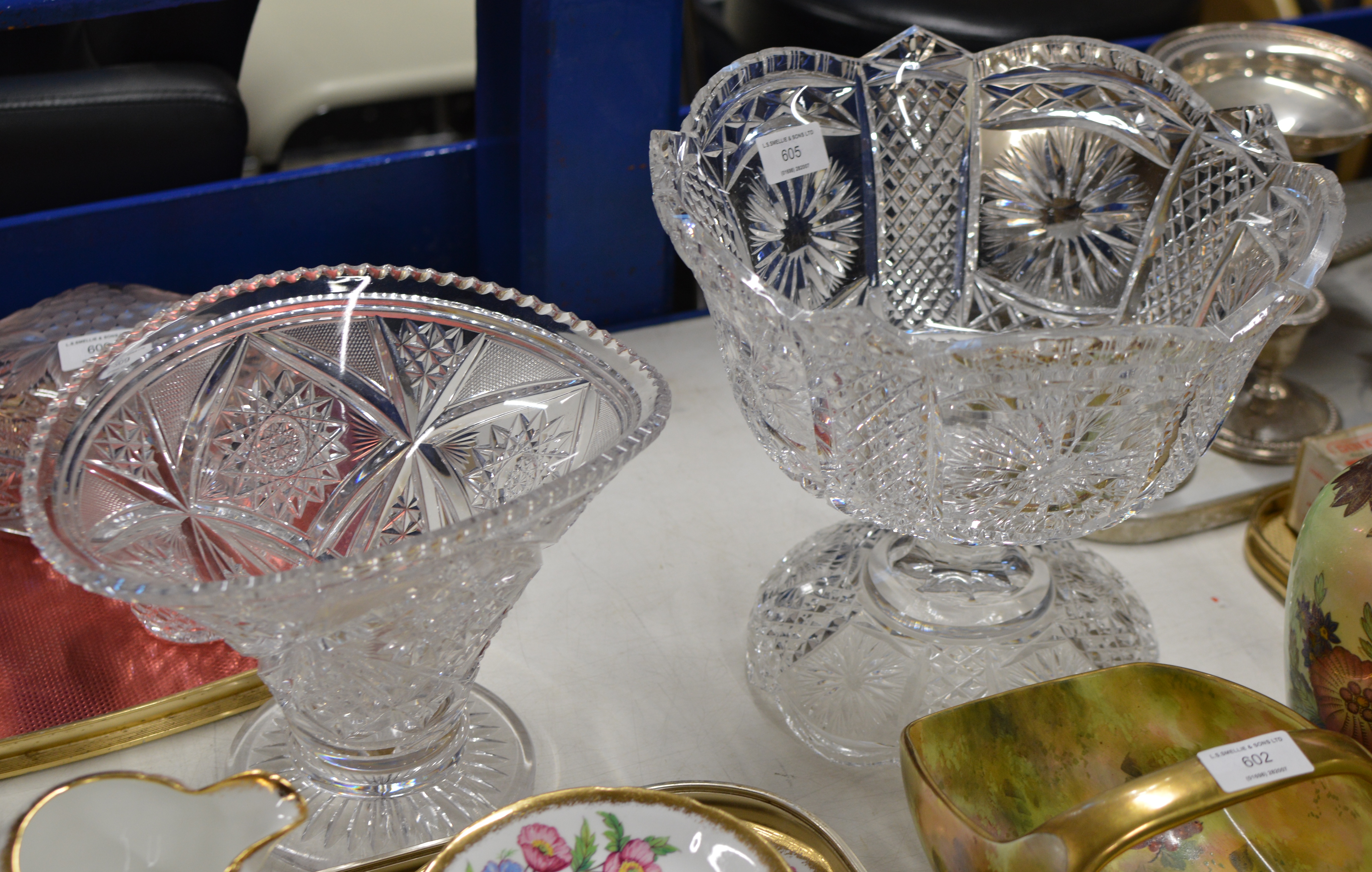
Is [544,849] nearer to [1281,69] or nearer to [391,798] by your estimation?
[391,798]

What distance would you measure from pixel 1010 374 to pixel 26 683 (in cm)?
63

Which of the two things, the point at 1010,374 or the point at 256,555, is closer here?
the point at 1010,374

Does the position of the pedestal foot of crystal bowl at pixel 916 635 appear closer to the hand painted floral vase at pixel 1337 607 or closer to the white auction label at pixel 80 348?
the hand painted floral vase at pixel 1337 607

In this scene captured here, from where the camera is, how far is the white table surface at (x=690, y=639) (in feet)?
2.27

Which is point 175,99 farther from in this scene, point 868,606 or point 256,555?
point 868,606

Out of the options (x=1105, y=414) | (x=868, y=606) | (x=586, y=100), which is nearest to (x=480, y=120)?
(x=586, y=100)

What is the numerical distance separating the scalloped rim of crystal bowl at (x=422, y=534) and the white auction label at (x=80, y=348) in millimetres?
233

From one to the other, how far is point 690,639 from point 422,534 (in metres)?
0.28

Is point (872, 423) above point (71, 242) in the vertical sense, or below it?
above

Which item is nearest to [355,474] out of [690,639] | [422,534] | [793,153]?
[422,534]

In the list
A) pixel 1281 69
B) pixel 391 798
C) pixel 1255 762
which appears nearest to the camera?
pixel 1255 762

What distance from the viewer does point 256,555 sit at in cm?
66

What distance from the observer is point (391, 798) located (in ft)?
2.12

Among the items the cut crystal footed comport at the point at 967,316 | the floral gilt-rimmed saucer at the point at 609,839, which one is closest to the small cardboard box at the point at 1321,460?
the cut crystal footed comport at the point at 967,316
